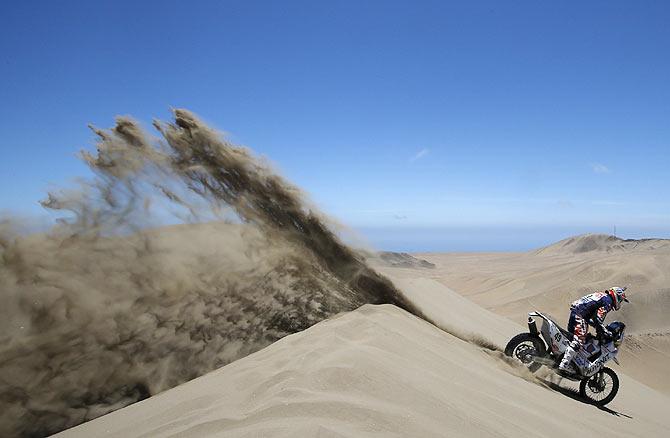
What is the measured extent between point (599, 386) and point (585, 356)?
559 mm

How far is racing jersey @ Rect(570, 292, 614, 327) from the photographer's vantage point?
254 inches

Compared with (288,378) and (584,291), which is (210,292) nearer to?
(288,378)

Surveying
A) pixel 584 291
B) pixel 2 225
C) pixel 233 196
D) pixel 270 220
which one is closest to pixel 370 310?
pixel 270 220

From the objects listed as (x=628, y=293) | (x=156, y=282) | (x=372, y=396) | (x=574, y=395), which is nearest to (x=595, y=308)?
(x=574, y=395)

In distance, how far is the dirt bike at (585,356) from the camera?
21.3 ft

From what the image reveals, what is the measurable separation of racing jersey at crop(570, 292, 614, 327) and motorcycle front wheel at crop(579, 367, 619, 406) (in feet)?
2.56

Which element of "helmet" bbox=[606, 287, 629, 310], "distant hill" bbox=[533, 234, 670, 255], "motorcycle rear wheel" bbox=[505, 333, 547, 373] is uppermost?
"distant hill" bbox=[533, 234, 670, 255]

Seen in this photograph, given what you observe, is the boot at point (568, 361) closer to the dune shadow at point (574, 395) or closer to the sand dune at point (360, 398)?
the dune shadow at point (574, 395)

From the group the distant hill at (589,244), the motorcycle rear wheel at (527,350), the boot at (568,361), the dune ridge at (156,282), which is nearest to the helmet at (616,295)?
the boot at (568,361)

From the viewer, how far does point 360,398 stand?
11.7 feet

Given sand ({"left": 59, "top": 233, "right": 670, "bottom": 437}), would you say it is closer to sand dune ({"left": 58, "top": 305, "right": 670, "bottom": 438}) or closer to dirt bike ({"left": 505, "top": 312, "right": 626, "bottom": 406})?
sand dune ({"left": 58, "top": 305, "right": 670, "bottom": 438})

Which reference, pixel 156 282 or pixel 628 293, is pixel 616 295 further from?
pixel 628 293

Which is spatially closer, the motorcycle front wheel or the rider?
the rider

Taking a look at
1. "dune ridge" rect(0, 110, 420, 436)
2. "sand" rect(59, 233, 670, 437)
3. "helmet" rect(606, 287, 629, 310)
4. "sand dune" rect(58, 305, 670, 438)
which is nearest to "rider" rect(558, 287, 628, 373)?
"helmet" rect(606, 287, 629, 310)
